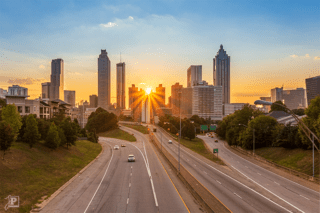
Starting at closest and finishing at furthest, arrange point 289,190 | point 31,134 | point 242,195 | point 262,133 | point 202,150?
1. point 242,195
2. point 289,190
3. point 31,134
4. point 262,133
5. point 202,150

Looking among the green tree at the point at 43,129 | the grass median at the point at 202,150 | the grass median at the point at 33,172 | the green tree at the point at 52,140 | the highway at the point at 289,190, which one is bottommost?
the grass median at the point at 202,150

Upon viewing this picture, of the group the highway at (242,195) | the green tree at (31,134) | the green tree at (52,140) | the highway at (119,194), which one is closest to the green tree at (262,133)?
the highway at (242,195)

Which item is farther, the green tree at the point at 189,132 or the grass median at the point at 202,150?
the green tree at the point at 189,132

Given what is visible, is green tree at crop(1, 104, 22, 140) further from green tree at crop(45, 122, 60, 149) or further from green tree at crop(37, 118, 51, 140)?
green tree at crop(37, 118, 51, 140)

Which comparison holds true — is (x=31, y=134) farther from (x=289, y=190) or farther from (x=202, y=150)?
(x=202, y=150)

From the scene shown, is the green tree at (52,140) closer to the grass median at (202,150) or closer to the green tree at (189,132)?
the grass median at (202,150)

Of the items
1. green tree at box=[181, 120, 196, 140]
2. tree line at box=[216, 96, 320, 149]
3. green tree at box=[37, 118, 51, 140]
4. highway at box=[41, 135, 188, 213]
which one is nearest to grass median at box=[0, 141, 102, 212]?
highway at box=[41, 135, 188, 213]

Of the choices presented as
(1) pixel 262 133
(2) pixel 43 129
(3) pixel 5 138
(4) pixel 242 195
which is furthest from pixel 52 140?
(1) pixel 262 133

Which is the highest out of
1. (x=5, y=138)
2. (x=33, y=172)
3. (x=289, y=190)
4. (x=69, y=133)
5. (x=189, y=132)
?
(x=5, y=138)

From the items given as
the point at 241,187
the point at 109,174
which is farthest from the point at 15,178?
the point at 241,187
